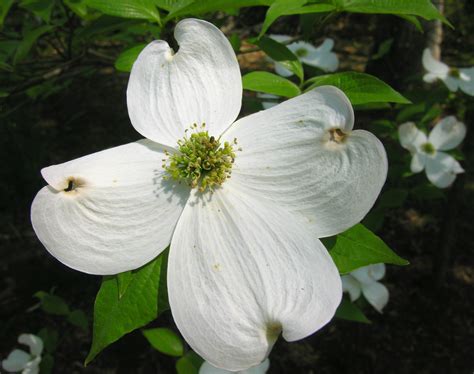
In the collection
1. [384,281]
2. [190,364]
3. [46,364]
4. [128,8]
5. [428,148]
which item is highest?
[128,8]

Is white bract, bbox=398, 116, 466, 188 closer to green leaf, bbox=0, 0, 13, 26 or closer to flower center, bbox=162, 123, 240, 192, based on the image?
flower center, bbox=162, 123, 240, 192

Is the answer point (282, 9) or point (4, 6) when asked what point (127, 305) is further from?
point (4, 6)

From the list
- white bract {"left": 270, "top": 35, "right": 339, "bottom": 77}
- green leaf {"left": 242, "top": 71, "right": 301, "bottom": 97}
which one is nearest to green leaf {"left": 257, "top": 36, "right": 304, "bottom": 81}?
green leaf {"left": 242, "top": 71, "right": 301, "bottom": 97}

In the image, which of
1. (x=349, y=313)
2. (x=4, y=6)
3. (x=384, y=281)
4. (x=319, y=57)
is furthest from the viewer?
(x=384, y=281)

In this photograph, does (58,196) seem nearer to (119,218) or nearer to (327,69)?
(119,218)

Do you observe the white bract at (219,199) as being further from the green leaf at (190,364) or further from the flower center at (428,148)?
the flower center at (428,148)

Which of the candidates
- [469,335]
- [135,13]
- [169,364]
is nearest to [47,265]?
[169,364]

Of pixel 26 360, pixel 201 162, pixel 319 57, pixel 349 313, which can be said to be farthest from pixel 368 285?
pixel 26 360
